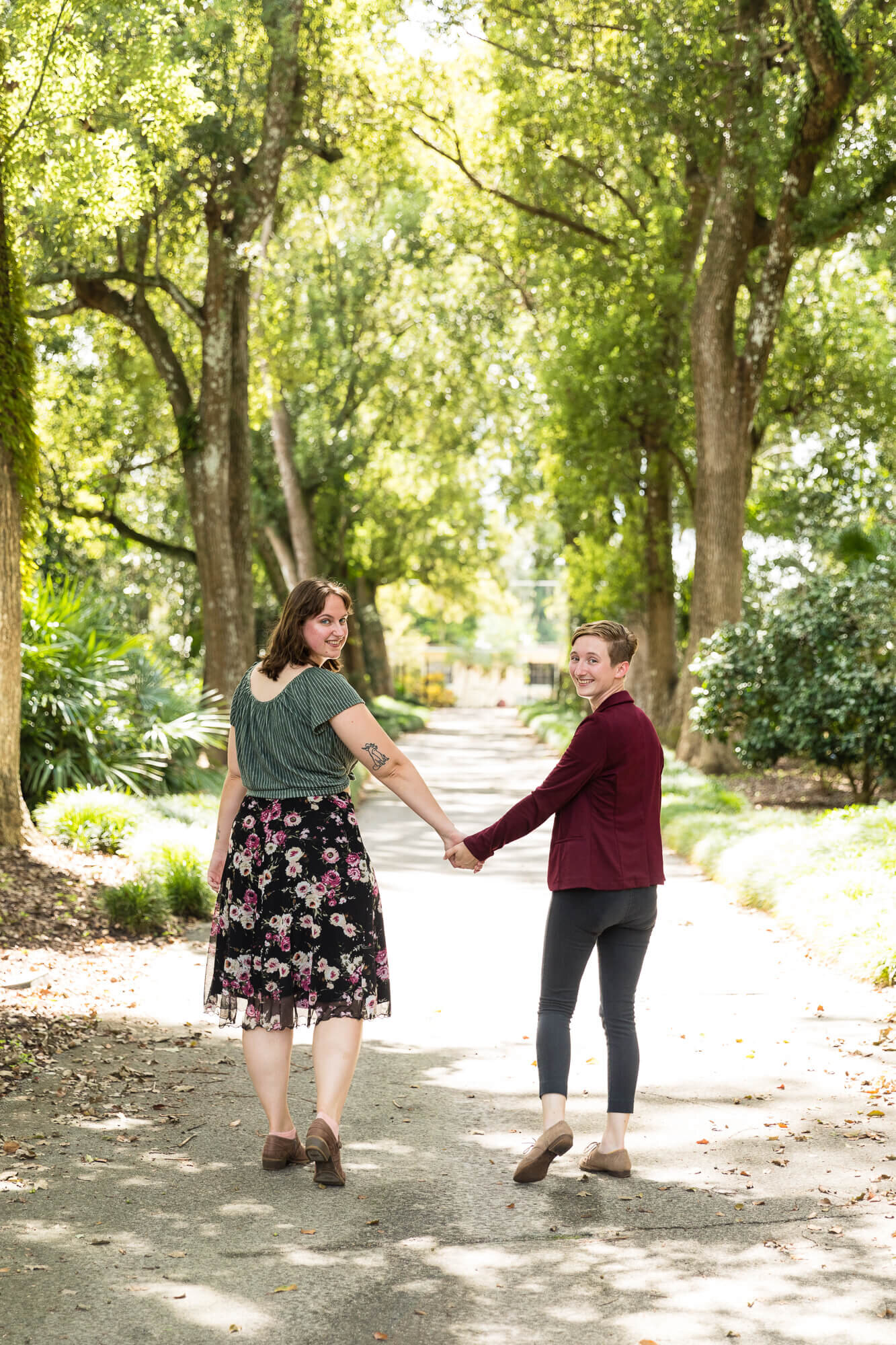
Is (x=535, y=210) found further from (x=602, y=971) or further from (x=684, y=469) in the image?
(x=602, y=971)

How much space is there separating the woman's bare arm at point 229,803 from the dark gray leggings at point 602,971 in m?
1.20

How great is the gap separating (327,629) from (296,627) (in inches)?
4.5

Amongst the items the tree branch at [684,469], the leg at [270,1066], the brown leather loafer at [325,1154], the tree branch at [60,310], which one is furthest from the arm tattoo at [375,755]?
the tree branch at [684,469]

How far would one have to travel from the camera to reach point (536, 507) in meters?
40.2

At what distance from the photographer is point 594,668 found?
4793 mm

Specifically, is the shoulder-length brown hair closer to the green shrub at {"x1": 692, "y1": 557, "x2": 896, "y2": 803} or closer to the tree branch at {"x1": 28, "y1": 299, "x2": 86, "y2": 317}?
the green shrub at {"x1": 692, "y1": 557, "x2": 896, "y2": 803}

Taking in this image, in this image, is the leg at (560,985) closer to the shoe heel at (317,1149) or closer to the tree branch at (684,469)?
the shoe heel at (317,1149)

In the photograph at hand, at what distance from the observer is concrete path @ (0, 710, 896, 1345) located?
363cm

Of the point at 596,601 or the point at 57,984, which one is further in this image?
the point at 596,601

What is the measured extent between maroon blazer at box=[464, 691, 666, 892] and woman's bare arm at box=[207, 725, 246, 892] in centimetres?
98

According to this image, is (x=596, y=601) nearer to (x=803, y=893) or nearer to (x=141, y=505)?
(x=141, y=505)

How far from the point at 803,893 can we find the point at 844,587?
285 inches

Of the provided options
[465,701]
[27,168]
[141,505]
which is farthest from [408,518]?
[465,701]

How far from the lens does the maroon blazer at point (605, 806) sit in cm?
469
